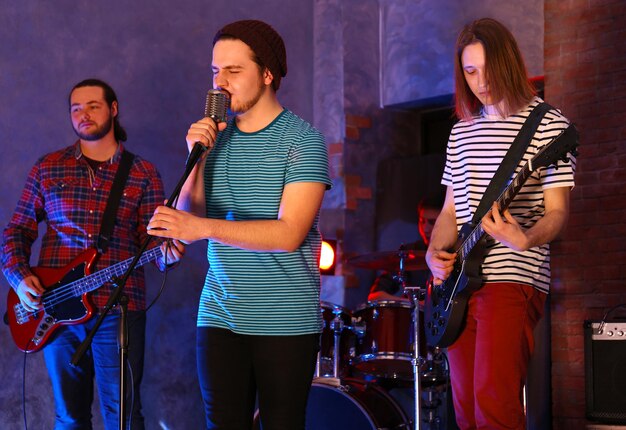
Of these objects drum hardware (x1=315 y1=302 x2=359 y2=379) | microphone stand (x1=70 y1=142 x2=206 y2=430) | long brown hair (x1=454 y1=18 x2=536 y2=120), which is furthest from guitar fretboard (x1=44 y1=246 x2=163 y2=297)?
long brown hair (x1=454 y1=18 x2=536 y2=120)

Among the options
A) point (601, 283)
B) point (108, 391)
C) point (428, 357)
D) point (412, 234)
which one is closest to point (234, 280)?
point (108, 391)

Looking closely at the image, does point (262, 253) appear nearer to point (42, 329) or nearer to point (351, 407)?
point (42, 329)

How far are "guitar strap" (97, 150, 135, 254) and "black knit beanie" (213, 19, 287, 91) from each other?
1.51 metres

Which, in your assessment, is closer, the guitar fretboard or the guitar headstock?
the guitar headstock

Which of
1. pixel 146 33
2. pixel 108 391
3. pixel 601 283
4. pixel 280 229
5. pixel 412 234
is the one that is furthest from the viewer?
pixel 412 234

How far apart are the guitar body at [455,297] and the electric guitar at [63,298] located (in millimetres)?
1428

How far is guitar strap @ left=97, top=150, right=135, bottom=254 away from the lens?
13.3 ft

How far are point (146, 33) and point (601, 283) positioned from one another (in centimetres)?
296

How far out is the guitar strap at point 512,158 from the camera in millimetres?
2861

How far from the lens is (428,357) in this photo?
460 cm

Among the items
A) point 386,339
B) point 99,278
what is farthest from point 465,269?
point 386,339

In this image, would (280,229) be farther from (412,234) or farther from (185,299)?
(412,234)

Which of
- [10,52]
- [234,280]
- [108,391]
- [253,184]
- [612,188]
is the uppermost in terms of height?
[10,52]

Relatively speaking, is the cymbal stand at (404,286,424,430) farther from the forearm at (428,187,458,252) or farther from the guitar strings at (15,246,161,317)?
the guitar strings at (15,246,161,317)
